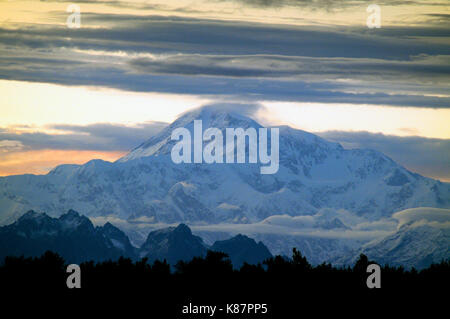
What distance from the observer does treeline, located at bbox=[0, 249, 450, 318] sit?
148625 mm

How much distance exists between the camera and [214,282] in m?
160

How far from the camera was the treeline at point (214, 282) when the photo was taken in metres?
149

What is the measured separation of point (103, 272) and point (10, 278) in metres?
16.5

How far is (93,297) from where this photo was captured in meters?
144
